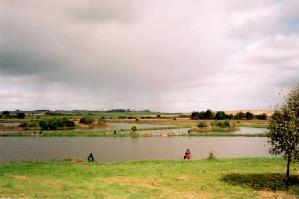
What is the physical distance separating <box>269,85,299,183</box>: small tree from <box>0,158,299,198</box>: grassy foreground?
9.86ft

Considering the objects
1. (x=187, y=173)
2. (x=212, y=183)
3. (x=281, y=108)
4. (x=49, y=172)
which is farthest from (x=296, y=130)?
(x=49, y=172)

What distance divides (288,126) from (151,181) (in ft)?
36.8

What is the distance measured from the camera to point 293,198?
24016 millimetres

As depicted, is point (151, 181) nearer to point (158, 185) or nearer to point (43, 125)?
point (158, 185)

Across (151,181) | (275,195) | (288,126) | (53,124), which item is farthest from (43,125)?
(275,195)

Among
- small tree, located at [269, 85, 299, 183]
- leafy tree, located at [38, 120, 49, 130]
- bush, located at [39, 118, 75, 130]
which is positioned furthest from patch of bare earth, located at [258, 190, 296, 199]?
bush, located at [39, 118, 75, 130]

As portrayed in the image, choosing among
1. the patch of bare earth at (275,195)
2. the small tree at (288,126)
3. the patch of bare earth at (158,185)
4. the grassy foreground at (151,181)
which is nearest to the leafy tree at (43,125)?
the grassy foreground at (151,181)

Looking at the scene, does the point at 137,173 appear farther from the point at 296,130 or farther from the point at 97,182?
the point at 296,130

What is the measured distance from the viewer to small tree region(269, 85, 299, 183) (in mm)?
26658

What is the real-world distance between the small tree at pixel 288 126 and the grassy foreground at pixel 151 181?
9.86 feet

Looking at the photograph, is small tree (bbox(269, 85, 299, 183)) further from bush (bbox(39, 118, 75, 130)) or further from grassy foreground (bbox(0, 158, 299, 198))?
bush (bbox(39, 118, 75, 130))

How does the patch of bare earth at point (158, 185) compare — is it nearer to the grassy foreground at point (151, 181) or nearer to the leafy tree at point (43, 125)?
the grassy foreground at point (151, 181)

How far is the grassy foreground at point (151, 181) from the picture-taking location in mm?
24312

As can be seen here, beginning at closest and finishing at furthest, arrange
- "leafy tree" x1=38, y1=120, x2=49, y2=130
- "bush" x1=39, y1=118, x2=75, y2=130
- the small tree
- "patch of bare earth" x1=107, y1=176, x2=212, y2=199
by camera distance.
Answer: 1. "patch of bare earth" x1=107, y1=176, x2=212, y2=199
2. the small tree
3. "leafy tree" x1=38, y1=120, x2=49, y2=130
4. "bush" x1=39, y1=118, x2=75, y2=130
